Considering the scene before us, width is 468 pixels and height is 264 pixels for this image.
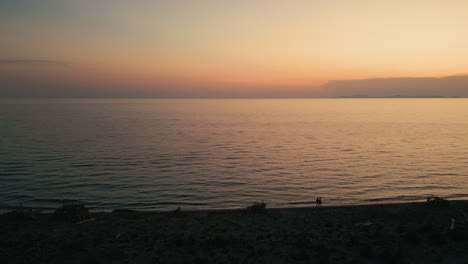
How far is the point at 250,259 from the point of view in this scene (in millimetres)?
10969

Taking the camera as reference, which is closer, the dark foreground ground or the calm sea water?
the dark foreground ground

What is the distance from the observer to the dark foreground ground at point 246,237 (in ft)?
36.2

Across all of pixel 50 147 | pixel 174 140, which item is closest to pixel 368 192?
pixel 174 140

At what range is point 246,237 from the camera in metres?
13.1

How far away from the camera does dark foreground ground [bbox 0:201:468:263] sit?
36.2 ft

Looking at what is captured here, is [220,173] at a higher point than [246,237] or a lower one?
lower

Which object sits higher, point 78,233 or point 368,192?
point 78,233

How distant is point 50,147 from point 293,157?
107 feet

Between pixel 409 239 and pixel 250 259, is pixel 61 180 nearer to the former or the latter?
pixel 250 259

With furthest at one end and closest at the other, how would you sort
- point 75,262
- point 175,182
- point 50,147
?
point 50,147, point 175,182, point 75,262

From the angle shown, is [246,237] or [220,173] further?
[220,173]

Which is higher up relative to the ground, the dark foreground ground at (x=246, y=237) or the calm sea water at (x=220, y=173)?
the dark foreground ground at (x=246, y=237)

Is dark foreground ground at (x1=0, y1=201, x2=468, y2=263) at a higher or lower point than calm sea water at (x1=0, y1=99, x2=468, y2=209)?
higher

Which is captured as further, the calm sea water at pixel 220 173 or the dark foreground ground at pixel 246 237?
the calm sea water at pixel 220 173
